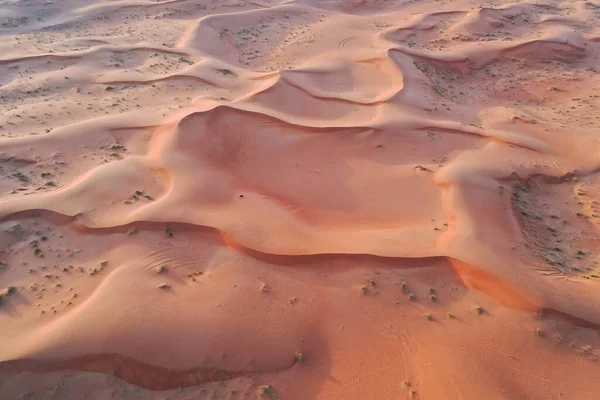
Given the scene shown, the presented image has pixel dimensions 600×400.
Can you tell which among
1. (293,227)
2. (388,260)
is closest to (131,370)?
(293,227)

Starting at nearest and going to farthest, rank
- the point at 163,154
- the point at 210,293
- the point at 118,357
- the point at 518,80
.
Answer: the point at 118,357, the point at 210,293, the point at 163,154, the point at 518,80

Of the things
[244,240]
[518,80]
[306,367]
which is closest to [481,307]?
[306,367]

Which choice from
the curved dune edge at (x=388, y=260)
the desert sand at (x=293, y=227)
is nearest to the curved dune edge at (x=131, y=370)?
the desert sand at (x=293, y=227)

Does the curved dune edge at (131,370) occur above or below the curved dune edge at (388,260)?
below

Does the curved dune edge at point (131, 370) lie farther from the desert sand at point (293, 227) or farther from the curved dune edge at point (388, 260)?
the curved dune edge at point (388, 260)

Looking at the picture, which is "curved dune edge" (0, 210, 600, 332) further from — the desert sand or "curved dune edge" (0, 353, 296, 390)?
"curved dune edge" (0, 353, 296, 390)

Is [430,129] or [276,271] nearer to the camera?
[276,271]

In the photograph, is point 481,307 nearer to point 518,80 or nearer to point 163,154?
point 163,154

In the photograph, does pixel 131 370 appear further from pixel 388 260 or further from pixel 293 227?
pixel 388 260
